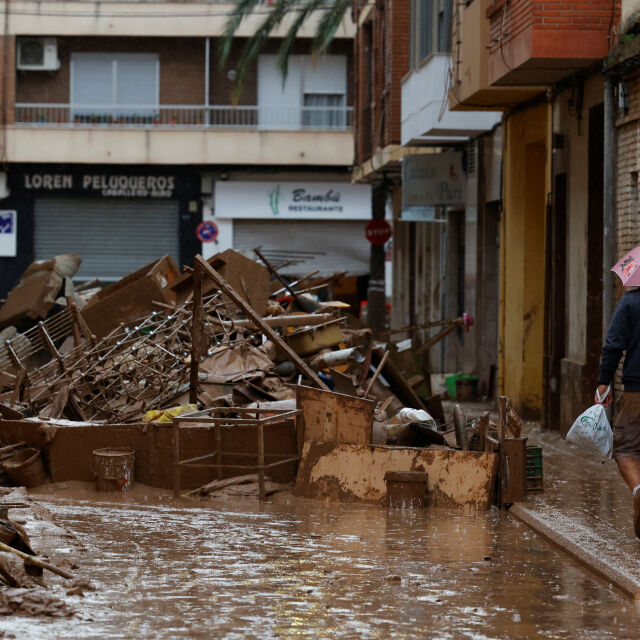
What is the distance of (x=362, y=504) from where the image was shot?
1052cm

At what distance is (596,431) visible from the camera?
8.83 m

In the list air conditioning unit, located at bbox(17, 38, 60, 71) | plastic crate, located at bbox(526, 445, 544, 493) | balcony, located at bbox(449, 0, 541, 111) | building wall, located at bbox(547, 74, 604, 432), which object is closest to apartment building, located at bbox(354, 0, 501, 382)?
balcony, located at bbox(449, 0, 541, 111)

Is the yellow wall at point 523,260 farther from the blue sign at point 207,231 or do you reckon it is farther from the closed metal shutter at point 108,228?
the closed metal shutter at point 108,228

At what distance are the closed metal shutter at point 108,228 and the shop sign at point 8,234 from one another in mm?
651

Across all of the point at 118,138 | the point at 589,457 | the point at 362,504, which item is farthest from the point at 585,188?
the point at 118,138

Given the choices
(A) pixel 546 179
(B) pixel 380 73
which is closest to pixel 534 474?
(A) pixel 546 179

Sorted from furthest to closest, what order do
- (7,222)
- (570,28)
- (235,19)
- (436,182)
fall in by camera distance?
(7,222), (235,19), (436,182), (570,28)

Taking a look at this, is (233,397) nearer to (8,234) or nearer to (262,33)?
(262,33)

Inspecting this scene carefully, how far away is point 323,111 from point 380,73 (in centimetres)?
1169

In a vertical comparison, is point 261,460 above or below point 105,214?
below

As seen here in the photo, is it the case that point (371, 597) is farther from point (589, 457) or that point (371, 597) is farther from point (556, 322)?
point (556, 322)

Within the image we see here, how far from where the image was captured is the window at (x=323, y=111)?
40.7 m

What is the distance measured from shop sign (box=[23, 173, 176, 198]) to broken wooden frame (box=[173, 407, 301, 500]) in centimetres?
2927

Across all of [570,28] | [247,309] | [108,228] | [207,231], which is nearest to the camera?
[247,309]
